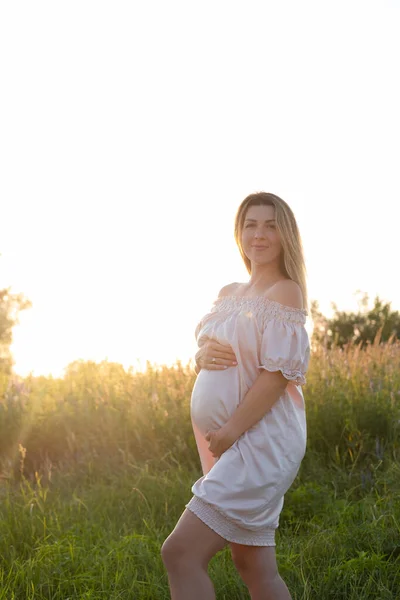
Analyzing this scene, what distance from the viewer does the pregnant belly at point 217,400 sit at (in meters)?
3.04

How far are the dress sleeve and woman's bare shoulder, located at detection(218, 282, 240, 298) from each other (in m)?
0.47

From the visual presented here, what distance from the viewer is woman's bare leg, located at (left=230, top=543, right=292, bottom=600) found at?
2.91 metres

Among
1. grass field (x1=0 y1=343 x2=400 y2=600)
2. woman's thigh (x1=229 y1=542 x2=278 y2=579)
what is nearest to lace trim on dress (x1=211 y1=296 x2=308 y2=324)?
woman's thigh (x1=229 y1=542 x2=278 y2=579)

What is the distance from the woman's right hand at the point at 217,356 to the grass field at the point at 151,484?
4.55 feet

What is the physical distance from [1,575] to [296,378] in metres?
2.30

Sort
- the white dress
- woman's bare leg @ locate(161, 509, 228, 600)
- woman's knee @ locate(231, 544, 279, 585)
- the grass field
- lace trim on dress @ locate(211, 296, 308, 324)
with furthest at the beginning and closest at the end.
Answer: the grass field → lace trim on dress @ locate(211, 296, 308, 324) → woman's knee @ locate(231, 544, 279, 585) → the white dress → woman's bare leg @ locate(161, 509, 228, 600)

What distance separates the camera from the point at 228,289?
349cm

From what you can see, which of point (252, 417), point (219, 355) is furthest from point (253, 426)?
point (219, 355)

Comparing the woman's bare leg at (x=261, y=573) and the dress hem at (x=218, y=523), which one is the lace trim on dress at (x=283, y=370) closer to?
the dress hem at (x=218, y=523)

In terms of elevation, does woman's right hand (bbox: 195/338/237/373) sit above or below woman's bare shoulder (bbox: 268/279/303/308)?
below

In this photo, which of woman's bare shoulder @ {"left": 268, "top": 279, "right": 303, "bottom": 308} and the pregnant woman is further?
woman's bare shoulder @ {"left": 268, "top": 279, "right": 303, "bottom": 308}

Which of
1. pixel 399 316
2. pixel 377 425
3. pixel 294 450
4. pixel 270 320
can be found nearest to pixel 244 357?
pixel 270 320

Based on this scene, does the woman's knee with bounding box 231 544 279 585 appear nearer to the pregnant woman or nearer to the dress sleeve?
the pregnant woman

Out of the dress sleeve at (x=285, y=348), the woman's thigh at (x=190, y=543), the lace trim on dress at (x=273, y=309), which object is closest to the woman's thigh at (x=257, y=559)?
the woman's thigh at (x=190, y=543)
